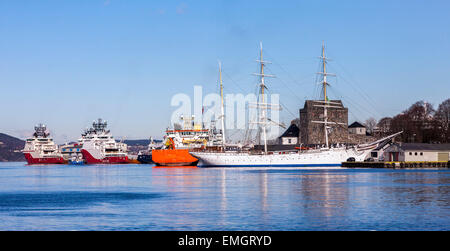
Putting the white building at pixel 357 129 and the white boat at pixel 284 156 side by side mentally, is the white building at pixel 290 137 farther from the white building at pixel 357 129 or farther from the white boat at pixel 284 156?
the white boat at pixel 284 156

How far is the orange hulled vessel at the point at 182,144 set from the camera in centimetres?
11700

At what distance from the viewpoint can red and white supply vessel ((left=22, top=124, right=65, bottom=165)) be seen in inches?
7210

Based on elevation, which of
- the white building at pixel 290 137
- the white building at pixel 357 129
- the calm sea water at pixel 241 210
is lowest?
the calm sea water at pixel 241 210

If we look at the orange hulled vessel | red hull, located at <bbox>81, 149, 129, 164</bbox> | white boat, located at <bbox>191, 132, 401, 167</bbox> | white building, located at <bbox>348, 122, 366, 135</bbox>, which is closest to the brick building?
white building, located at <bbox>348, 122, 366, 135</bbox>

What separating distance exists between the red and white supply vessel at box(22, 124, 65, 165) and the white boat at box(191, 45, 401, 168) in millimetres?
90308

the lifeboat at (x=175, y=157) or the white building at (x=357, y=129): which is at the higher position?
the white building at (x=357, y=129)

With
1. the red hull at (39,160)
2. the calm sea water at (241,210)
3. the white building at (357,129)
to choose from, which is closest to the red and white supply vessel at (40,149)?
the red hull at (39,160)

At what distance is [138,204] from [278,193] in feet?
36.5

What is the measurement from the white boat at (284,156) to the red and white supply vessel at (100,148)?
69614mm

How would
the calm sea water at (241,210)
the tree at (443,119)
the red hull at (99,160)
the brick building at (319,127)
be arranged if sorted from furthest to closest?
the red hull at (99,160), the brick building at (319,127), the tree at (443,119), the calm sea water at (241,210)

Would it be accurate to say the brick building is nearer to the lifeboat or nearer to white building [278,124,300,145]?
white building [278,124,300,145]

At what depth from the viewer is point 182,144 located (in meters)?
121
